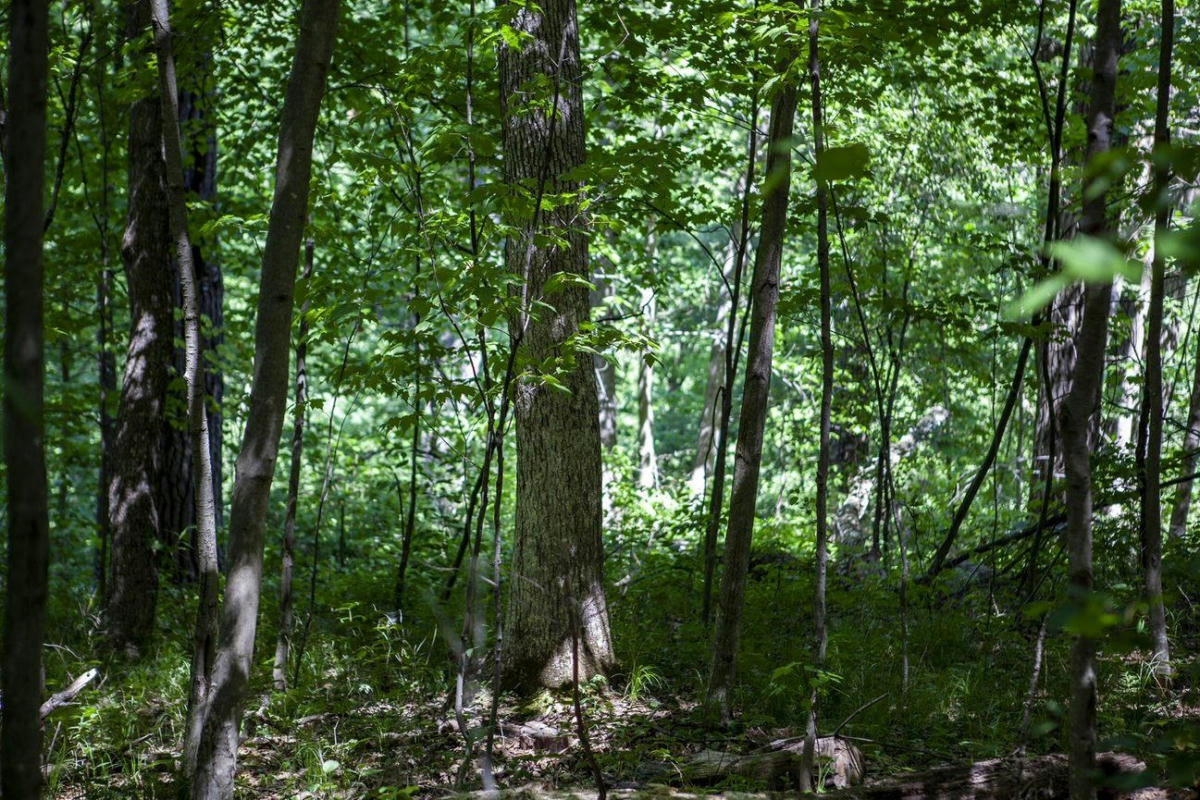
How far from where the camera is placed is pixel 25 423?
1.35 metres

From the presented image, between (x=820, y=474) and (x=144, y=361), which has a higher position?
(x=144, y=361)

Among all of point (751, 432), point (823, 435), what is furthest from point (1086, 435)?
point (751, 432)

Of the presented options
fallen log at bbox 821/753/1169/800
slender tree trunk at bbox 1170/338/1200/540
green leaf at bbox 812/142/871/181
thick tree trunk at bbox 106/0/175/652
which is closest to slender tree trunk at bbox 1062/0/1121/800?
fallen log at bbox 821/753/1169/800

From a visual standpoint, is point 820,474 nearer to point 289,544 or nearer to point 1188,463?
point 289,544

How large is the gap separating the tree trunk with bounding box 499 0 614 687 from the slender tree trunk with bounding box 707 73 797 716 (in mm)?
852

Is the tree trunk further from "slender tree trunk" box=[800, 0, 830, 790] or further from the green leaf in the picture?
the green leaf

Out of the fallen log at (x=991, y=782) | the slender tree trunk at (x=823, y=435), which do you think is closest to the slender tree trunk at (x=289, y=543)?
the slender tree trunk at (x=823, y=435)

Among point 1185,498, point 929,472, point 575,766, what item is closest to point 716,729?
point 575,766

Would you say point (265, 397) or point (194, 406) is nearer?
point (265, 397)

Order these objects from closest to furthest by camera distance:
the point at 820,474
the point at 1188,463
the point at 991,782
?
the point at 991,782
the point at 820,474
the point at 1188,463

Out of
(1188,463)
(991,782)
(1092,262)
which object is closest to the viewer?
(1092,262)

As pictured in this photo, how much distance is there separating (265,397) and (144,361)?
13.3ft

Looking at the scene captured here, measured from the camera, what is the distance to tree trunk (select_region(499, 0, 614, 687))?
4.90 metres

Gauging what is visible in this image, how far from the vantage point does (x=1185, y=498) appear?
254 inches
